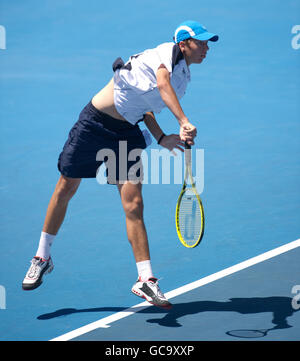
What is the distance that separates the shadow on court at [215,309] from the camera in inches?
209

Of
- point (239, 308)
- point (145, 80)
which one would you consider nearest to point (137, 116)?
point (145, 80)

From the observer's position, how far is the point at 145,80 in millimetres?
5320

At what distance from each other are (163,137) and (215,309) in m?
1.23

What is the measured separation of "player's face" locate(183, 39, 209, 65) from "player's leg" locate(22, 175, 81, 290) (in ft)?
3.88

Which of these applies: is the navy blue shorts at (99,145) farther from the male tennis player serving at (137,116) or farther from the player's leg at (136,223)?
the player's leg at (136,223)

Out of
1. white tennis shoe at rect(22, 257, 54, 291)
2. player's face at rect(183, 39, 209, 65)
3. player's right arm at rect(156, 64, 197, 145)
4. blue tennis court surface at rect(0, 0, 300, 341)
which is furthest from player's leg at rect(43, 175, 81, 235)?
player's face at rect(183, 39, 209, 65)

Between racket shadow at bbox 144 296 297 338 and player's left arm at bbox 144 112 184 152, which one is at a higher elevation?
player's left arm at bbox 144 112 184 152

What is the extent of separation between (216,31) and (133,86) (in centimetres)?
779

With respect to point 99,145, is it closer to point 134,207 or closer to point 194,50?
point 134,207

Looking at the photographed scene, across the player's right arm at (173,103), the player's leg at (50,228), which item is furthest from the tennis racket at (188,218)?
the player's leg at (50,228)

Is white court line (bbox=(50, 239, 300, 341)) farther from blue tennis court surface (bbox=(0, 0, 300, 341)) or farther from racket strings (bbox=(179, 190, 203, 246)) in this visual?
racket strings (bbox=(179, 190, 203, 246))

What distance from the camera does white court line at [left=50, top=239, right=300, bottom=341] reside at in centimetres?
515

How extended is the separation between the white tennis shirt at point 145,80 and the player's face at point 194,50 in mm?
86
